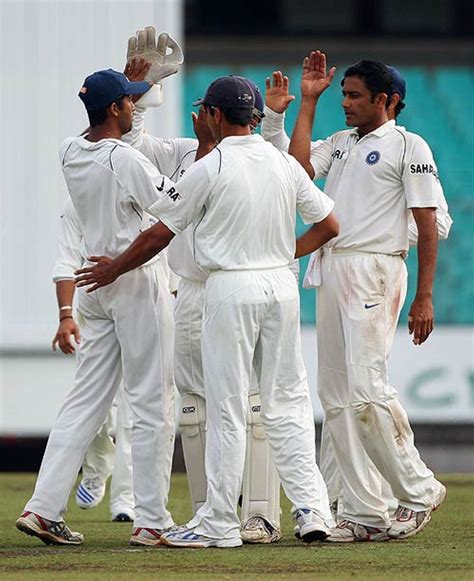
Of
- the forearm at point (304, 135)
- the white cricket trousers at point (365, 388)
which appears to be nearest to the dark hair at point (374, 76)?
the forearm at point (304, 135)

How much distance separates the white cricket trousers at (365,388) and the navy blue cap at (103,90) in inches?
49.6

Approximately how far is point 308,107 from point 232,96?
0.70m

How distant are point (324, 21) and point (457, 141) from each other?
180 cm

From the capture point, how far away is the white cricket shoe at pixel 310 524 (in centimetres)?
734

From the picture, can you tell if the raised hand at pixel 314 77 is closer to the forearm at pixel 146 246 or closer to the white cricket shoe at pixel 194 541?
the forearm at pixel 146 246

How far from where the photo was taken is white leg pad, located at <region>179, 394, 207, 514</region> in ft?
26.1

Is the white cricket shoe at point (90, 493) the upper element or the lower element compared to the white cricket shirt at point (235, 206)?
lower

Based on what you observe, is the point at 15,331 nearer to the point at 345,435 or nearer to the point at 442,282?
the point at 442,282

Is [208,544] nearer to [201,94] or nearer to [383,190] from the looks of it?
[383,190]

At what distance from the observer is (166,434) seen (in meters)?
7.67

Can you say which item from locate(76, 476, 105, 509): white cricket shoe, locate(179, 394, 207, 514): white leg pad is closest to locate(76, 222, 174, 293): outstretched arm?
locate(179, 394, 207, 514): white leg pad

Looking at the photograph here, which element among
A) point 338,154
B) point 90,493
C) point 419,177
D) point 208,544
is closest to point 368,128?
point 338,154

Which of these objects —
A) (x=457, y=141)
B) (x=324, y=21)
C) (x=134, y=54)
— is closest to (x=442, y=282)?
(x=457, y=141)

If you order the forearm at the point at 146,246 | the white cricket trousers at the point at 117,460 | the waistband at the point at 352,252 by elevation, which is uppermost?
the forearm at the point at 146,246
